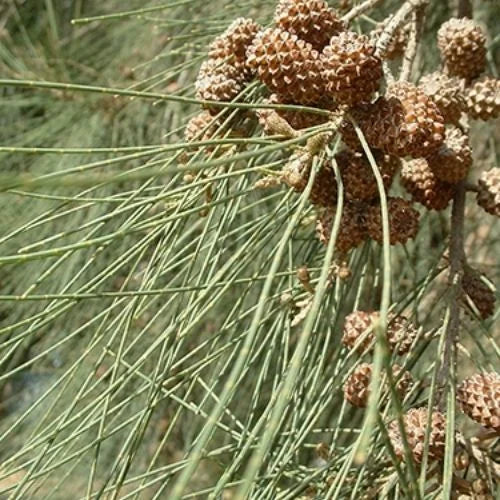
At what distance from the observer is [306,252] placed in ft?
3.84

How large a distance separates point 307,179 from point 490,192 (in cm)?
31

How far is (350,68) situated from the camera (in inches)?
30.6

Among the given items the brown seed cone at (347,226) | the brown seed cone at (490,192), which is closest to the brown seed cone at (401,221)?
the brown seed cone at (347,226)

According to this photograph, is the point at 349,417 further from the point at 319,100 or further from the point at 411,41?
the point at 319,100

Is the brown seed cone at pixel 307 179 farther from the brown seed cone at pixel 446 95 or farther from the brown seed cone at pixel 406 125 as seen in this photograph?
the brown seed cone at pixel 446 95

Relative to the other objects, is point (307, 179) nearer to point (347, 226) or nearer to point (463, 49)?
point (347, 226)

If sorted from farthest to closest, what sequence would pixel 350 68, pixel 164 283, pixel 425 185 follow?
pixel 164 283
pixel 425 185
pixel 350 68

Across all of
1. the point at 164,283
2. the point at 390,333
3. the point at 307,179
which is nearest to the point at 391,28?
the point at 307,179

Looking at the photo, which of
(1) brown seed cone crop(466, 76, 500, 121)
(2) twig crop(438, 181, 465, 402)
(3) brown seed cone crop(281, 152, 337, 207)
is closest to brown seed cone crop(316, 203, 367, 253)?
(3) brown seed cone crop(281, 152, 337, 207)

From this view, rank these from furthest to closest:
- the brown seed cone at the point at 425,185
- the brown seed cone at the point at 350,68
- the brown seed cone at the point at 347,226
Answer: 1. the brown seed cone at the point at 425,185
2. the brown seed cone at the point at 347,226
3. the brown seed cone at the point at 350,68

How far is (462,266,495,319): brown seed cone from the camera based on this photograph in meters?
0.98

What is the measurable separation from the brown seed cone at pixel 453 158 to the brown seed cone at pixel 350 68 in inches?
7.6

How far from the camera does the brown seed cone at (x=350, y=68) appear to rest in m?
0.78

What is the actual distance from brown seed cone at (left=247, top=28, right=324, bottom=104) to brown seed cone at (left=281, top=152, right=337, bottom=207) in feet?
0.21
